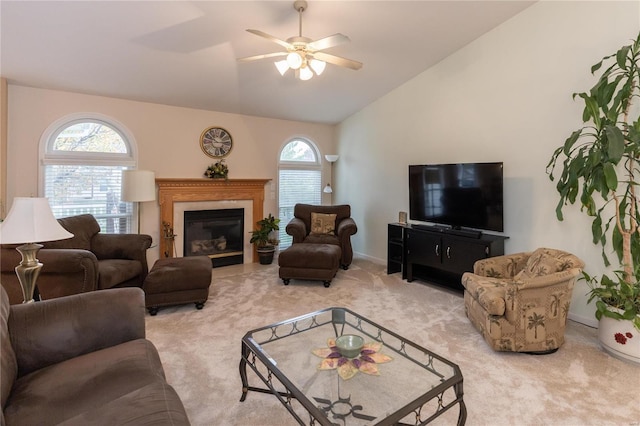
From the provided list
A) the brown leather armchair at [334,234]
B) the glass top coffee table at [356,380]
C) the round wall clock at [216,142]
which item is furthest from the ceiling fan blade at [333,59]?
the round wall clock at [216,142]

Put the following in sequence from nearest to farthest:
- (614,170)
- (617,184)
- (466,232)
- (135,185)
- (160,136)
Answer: (617,184) < (614,170) < (466,232) < (135,185) < (160,136)

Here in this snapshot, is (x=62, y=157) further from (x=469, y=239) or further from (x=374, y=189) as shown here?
(x=469, y=239)

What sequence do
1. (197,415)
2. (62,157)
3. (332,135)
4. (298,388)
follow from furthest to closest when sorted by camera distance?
1. (332,135)
2. (62,157)
3. (197,415)
4. (298,388)

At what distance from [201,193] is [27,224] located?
315cm

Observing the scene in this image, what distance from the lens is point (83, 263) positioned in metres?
2.78

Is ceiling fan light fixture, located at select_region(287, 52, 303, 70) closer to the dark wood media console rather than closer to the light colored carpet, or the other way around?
the light colored carpet

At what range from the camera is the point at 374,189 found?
547cm

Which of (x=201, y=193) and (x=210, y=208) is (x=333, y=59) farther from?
(x=210, y=208)

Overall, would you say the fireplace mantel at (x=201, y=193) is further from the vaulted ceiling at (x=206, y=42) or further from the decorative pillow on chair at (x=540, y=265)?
the decorative pillow on chair at (x=540, y=265)

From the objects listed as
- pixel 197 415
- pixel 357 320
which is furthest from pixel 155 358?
pixel 357 320

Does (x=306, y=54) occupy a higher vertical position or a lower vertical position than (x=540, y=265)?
higher

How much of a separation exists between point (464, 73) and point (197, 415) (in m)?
4.53

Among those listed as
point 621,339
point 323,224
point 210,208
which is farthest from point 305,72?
point 621,339

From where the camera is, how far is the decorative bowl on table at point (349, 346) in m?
1.71
